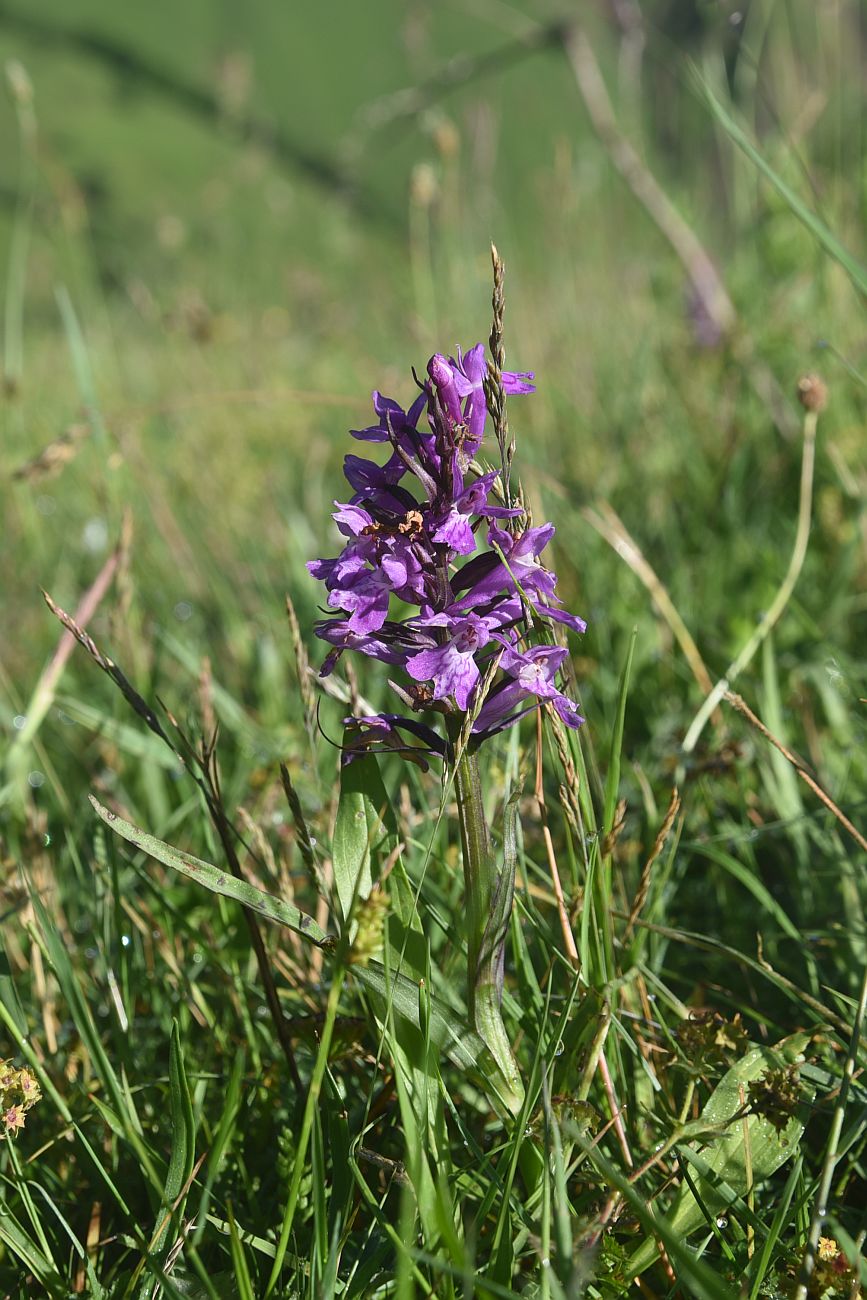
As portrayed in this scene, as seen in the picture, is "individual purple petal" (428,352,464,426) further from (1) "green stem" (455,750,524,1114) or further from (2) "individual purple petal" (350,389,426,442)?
(1) "green stem" (455,750,524,1114)

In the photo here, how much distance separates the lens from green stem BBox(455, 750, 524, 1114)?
1157mm

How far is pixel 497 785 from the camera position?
1.65 m

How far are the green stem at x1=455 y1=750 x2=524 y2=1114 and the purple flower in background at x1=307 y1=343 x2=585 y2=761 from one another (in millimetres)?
87

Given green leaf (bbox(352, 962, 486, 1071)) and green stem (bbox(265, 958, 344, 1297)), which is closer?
green stem (bbox(265, 958, 344, 1297))

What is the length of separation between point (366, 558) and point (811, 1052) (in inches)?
36.0

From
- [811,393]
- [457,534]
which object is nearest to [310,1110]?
[457,534]

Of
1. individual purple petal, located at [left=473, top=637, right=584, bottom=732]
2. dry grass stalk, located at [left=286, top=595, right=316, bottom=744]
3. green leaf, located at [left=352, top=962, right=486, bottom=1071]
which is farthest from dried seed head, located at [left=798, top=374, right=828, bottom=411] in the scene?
green leaf, located at [left=352, top=962, right=486, bottom=1071]

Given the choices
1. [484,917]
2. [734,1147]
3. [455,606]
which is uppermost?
[455,606]

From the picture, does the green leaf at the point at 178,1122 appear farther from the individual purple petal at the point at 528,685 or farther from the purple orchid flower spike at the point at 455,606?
the individual purple petal at the point at 528,685

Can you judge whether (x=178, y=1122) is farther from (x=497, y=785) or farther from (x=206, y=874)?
(x=497, y=785)

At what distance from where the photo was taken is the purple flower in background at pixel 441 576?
114 cm

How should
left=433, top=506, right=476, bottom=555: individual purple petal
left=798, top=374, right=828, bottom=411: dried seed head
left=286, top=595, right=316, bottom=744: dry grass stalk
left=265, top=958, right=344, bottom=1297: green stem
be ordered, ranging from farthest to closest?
left=798, top=374, right=828, bottom=411: dried seed head
left=286, top=595, right=316, bottom=744: dry grass stalk
left=433, top=506, right=476, bottom=555: individual purple petal
left=265, top=958, right=344, bottom=1297: green stem

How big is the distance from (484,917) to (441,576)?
414 millimetres

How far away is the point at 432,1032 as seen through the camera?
1.17 meters
